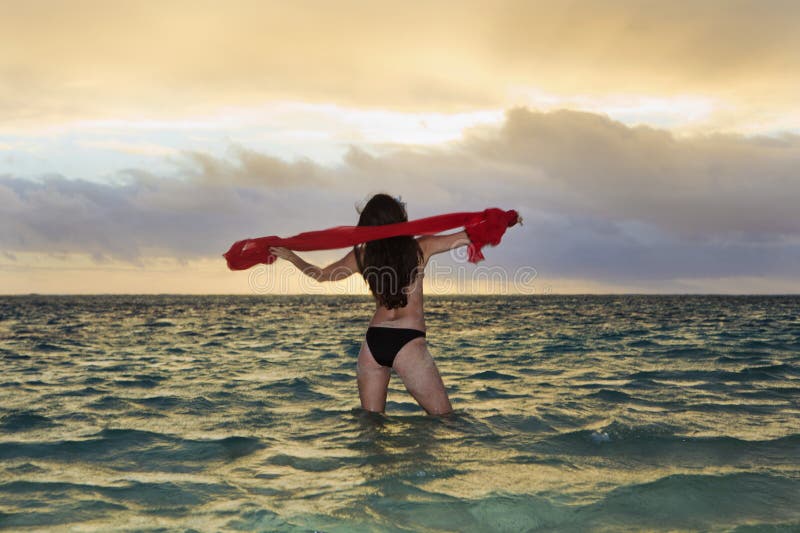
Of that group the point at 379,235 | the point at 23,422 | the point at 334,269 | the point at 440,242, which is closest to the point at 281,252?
the point at 334,269

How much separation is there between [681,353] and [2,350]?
17028mm

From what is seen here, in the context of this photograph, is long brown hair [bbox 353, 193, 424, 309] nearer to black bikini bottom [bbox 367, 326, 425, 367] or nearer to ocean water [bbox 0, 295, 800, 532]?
black bikini bottom [bbox 367, 326, 425, 367]

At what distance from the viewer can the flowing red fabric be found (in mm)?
5852

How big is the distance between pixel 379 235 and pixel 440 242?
1.85 ft

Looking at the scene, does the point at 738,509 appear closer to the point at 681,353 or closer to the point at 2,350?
the point at 681,353

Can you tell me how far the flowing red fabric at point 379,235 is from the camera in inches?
230

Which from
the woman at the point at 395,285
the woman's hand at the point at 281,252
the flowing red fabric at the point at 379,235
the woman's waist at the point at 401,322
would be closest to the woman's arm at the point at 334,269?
the woman at the point at 395,285

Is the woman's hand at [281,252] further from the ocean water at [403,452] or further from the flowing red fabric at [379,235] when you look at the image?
the ocean water at [403,452]

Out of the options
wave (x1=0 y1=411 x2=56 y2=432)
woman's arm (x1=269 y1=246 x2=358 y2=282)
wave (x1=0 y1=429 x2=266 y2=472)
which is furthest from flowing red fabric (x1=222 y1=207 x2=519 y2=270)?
wave (x1=0 y1=411 x2=56 y2=432)

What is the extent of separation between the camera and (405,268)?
5.75 meters

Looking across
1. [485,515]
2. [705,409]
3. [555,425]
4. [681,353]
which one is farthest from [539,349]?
[485,515]

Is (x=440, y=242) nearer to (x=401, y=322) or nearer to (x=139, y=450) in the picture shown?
(x=401, y=322)

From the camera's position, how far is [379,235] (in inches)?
229

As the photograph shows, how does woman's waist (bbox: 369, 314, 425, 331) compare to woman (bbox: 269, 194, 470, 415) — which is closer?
woman (bbox: 269, 194, 470, 415)
